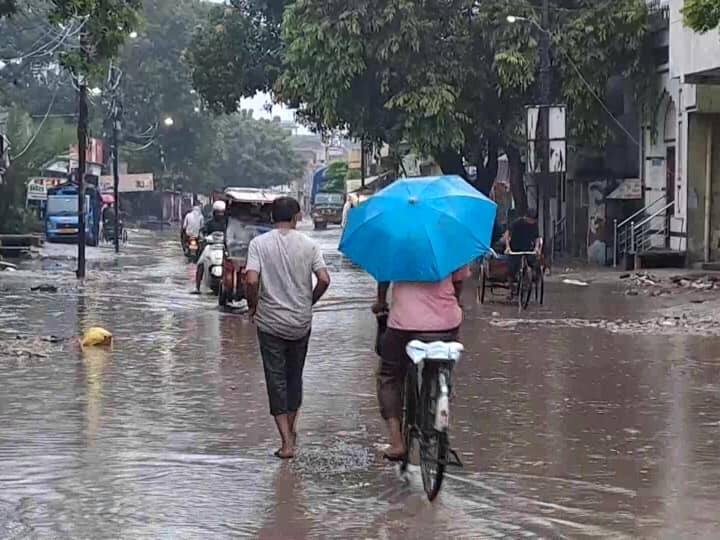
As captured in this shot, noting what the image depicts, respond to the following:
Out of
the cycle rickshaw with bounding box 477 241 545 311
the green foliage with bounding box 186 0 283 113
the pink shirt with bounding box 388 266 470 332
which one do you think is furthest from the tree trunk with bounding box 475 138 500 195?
the pink shirt with bounding box 388 266 470 332

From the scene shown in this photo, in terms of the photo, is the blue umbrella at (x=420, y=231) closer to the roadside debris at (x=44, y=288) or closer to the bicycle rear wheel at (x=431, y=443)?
the bicycle rear wheel at (x=431, y=443)

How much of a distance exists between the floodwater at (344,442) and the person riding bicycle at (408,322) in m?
0.58

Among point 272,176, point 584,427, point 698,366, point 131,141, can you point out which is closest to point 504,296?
point 698,366

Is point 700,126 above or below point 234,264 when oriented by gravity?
above

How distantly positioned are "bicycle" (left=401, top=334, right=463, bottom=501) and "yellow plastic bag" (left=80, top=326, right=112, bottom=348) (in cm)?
852

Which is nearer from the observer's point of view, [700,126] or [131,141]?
[700,126]

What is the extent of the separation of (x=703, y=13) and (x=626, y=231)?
54.4ft

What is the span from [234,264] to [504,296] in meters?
5.37

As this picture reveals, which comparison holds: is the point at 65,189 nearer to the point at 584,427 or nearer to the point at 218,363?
the point at 218,363

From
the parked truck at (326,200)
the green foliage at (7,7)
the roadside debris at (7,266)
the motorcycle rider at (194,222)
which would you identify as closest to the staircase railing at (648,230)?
the motorcycle rider at (194,222)

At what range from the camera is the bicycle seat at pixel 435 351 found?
752 cm

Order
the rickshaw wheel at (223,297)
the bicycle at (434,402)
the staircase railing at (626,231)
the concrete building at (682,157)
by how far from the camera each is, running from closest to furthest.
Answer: the bicycle at (434,402)
the rickshaw wheel at (223,297)
the concrete building at (682,157)
the staircase railing at (626,231)

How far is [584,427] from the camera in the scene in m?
10.1

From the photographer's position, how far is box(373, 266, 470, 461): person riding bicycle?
7832 mm
